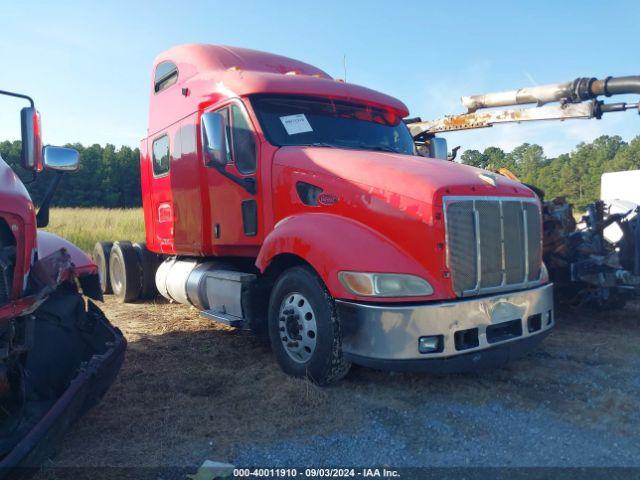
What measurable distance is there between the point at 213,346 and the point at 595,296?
4831mm

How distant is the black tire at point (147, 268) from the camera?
8930mm

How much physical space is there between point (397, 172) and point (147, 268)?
588 cm

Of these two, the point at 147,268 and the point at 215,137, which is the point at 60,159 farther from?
the point at 147,268

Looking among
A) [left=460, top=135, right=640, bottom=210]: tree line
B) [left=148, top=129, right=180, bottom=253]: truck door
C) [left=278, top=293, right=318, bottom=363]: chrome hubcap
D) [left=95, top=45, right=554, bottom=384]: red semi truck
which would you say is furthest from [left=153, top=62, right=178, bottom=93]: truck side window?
[left=460, top=135, right=640, bottom=210]: tree line

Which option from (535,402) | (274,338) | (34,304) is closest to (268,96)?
(274,338)

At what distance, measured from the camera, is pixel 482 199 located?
4273 millimetres

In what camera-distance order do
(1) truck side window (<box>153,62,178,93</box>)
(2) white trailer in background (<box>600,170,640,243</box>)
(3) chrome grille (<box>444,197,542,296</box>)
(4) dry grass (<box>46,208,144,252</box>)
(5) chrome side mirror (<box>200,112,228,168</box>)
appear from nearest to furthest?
(3) chrome grille (<box>444,197,542,296</box>) → (5) chrome side mirror (<box>200,112,228,168</box>) → (1) truck side window (<box>153,62,178,93</box>) → (2) white trailer in background (<box>600,170,640,243</box>) → (4) dry grass (<box>46,208,144,252</box>)

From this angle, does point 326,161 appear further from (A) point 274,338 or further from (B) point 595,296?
(B) point 595,296

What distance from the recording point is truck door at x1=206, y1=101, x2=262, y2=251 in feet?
17.8

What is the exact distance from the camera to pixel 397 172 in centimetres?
437

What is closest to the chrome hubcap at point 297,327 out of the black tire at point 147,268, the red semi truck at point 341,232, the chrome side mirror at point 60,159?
the red semi truck at point 341,232

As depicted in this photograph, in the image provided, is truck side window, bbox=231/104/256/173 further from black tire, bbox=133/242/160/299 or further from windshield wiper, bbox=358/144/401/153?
black tire, bbox=133/242/160/299

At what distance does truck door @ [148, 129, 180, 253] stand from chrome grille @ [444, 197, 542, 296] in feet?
13.3

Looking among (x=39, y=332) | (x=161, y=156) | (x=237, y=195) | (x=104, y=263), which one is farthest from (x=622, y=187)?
(x=39, y=332)
